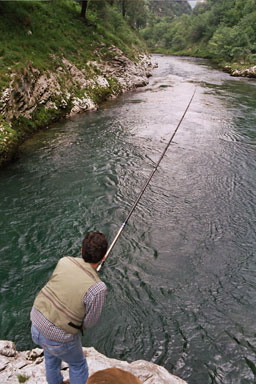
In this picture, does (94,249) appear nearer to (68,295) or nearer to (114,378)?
(68,295)

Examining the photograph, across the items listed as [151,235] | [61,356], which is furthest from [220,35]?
[61,356]

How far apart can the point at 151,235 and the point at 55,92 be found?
12986 millimetres

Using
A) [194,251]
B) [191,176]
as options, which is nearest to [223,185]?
[191,176]

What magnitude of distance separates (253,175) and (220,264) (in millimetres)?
5607

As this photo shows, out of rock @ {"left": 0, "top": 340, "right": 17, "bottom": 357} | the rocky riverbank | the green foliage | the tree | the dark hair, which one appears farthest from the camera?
the green foliage

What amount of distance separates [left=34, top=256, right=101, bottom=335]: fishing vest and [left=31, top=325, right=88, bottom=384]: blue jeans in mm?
296

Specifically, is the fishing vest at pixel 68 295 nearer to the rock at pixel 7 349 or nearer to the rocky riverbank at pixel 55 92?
the rock at pixel 7 349

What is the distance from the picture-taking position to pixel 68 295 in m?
2.74

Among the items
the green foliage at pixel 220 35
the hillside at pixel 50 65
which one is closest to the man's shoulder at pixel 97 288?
the hillside at pixel 50 65

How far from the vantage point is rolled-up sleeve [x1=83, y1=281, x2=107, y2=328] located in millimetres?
2746

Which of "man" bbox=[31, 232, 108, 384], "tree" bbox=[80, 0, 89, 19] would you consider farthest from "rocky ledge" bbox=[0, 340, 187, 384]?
"tree" bbox=[80, 0, 89, 19]

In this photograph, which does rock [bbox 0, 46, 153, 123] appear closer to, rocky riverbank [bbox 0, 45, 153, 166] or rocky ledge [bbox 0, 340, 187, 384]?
rocky riverbank [bbox 0, 45, 153, 166]

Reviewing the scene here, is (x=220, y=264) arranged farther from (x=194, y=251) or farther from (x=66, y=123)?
(x=66, y=123)

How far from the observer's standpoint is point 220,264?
22.1 feet
